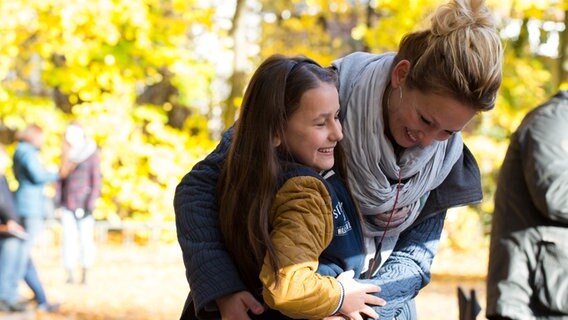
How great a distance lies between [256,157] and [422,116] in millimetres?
467

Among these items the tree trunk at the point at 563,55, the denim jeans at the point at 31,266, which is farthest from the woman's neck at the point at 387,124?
the tree trunk at the point at 563,55

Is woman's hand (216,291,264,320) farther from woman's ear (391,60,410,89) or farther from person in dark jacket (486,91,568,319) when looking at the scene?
person in dark jacket (486,91,568,319)

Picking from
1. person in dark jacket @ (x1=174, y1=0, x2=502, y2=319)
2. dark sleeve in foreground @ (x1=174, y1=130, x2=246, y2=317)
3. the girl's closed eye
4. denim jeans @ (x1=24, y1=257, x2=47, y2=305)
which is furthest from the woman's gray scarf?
denim jeans @ (x1=24, y1=257, x2=47, y2=305)

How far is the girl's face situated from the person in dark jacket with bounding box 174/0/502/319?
17 cm

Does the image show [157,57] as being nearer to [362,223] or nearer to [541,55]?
[541,55]

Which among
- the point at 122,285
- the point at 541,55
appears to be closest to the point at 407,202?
the point at 122,285

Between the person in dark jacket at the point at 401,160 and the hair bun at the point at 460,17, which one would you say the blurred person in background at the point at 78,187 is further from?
the hair bun at the point at 460,17

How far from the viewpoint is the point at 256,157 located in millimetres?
2689

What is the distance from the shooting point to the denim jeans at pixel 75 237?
39.1 ft

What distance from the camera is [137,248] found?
16375mm

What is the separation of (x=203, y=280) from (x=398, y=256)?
0.61 m

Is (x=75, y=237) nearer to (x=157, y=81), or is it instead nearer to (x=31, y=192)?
(x=31, y=192)

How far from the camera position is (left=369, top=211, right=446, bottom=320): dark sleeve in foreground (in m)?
2.83

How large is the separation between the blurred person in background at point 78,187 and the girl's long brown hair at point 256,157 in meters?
9.10
